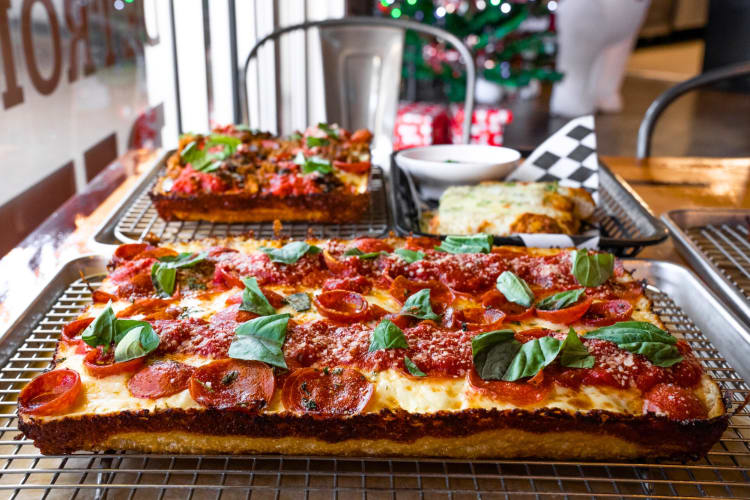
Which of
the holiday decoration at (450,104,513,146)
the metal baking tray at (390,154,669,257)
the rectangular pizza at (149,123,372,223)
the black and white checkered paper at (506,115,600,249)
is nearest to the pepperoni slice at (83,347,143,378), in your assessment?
the metal baking tray at (390,154,669,257)

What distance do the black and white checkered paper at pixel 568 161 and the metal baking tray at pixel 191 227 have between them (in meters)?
0.65

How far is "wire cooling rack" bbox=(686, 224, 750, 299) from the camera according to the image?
6.06 feet

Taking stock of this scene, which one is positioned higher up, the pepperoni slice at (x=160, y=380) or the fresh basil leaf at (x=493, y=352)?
Result: the fresh basil leaf at (x=493, y=352)

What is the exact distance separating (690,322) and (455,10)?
14.7 ft

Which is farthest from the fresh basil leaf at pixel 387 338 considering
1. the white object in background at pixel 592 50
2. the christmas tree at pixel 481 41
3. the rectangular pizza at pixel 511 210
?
the white object in background at pixel 592 50

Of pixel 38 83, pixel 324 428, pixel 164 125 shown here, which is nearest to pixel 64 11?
pixel 38 83

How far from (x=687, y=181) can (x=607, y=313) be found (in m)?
1.75

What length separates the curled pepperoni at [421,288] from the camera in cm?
147

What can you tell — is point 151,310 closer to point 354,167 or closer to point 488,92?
point 354,167

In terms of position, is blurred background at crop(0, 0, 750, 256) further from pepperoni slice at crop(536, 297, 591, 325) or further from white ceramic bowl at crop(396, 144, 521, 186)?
pepperoni slice at crop(536, 297, 591, 325)

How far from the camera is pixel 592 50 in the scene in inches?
326

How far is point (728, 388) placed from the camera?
129 centimetres

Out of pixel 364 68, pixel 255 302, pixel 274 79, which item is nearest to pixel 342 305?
pixel 255 302

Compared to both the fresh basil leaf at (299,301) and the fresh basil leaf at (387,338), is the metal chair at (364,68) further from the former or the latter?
the fresh basil leaf at (387,338)
